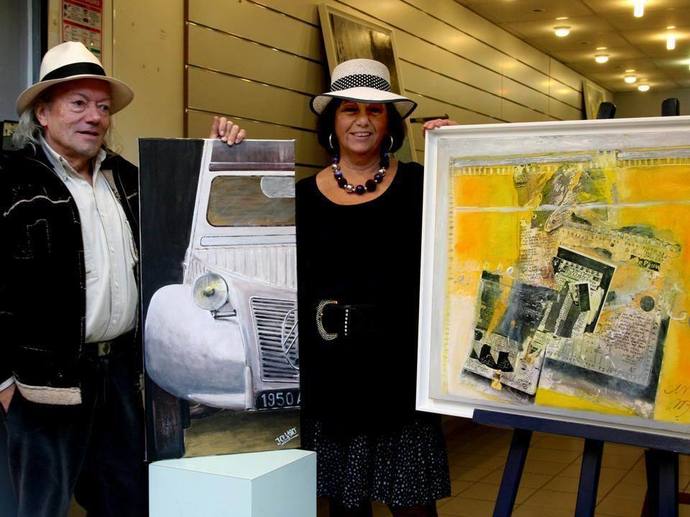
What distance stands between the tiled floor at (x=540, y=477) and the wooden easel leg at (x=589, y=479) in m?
2.28

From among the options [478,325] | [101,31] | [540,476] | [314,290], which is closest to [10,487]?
[314,290]

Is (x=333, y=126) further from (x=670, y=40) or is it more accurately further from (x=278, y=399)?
(x=670, y=40)

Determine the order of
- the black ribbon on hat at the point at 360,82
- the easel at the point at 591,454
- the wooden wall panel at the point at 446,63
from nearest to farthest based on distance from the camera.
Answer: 1. the easel at the point at 591,454
2. the black ribbon on hat at the point at 360,82
3. the wooden wall panel at the point at 446,63

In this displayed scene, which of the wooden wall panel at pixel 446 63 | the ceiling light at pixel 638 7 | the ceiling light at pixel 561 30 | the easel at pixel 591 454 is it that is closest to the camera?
the easel at pixel 591 454

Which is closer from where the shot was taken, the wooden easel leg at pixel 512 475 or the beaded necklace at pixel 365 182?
the wooden easel leg at pixel 512 475

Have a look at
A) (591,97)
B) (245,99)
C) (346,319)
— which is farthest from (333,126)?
(591,97)

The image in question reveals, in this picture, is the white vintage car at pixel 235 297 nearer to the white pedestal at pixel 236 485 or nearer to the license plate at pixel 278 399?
the license plate at pixel 278 399

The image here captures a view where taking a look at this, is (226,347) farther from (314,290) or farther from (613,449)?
(613,449)

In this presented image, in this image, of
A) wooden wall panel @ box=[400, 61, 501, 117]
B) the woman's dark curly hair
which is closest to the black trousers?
the woman's dark curly hair

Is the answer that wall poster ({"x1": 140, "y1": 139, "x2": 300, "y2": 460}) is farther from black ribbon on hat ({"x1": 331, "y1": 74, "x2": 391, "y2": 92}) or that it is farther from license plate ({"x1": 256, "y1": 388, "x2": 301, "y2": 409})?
black ribbon on hat ({"x1": 331, "y1": 74, "x2": 391, "y2": 92})

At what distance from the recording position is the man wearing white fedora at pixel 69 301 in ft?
7.47

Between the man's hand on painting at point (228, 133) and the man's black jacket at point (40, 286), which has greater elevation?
the man's hand on painting at point (228, 133)

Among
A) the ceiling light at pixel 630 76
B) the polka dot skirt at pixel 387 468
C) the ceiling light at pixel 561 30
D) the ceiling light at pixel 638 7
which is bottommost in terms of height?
the polka dot skirt at pixel 387 468

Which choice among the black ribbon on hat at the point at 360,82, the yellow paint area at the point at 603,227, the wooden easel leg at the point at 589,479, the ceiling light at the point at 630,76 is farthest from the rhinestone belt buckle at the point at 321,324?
the ceiling light at the point at 630,76
